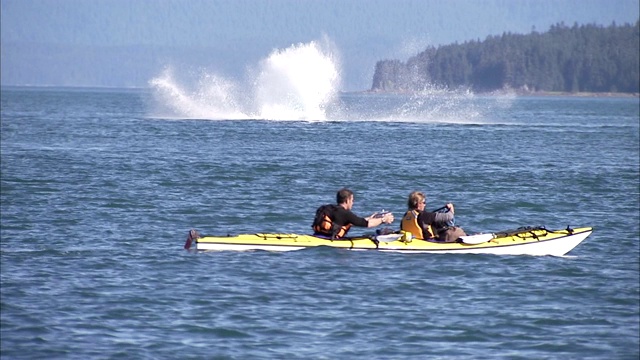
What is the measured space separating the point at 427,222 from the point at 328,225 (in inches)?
63.7

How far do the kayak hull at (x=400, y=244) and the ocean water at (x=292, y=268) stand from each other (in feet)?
0.66

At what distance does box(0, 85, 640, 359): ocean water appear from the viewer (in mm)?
12945

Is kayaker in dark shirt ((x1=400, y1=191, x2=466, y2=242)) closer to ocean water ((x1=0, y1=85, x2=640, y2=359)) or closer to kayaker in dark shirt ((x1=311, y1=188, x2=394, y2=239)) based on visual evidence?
kayaker in dark shirt ((x1=311, y1=188, x2=394, y2=239))

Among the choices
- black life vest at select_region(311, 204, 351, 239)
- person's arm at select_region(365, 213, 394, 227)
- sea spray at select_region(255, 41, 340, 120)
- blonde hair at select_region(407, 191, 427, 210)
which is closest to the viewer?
person's arm at select_region(365, 213, 394, 227)

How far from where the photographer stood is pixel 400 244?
61.5 ft

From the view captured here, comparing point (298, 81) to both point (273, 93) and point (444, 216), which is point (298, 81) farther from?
point (444, 216)

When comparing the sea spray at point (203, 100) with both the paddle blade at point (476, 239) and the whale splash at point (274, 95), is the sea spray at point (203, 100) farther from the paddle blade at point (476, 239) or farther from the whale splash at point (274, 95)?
the paddle blade at point (476, 239)

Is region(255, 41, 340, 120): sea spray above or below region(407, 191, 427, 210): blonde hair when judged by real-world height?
above

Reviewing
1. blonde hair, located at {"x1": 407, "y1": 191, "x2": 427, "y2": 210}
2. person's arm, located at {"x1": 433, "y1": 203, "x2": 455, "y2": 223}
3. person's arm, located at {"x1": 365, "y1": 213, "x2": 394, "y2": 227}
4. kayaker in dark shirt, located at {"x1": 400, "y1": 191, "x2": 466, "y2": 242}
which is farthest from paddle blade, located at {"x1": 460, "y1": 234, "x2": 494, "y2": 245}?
person's arm, located at {"x1": 365, "y1": 213, "x2": 394, "y2": 227}

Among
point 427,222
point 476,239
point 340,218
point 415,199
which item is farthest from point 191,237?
point 476,239

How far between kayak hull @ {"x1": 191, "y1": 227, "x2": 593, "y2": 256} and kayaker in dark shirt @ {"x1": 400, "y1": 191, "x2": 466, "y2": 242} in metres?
0.23

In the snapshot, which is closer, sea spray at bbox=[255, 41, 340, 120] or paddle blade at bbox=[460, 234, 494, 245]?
paddle blade at bbox=[460, 234, 494, 245]

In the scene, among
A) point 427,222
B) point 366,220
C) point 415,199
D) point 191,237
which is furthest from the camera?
point 427,222

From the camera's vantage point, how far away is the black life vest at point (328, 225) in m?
18.9
